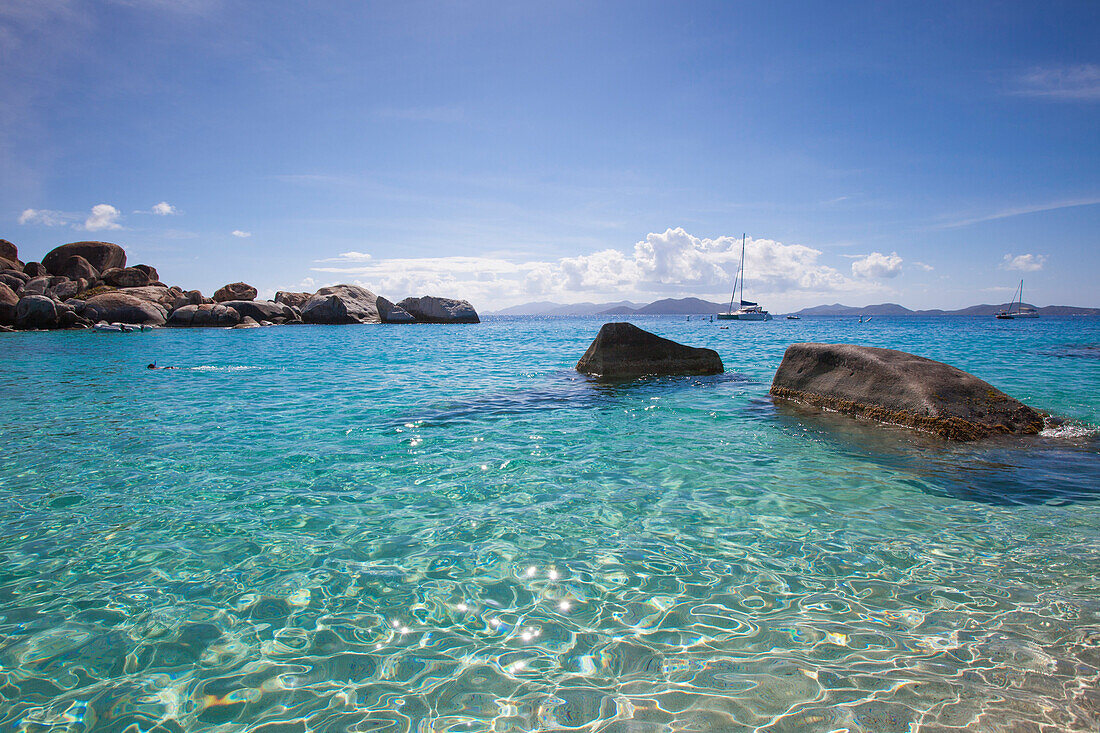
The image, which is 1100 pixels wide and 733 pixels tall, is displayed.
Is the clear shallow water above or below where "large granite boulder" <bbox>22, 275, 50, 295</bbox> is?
below

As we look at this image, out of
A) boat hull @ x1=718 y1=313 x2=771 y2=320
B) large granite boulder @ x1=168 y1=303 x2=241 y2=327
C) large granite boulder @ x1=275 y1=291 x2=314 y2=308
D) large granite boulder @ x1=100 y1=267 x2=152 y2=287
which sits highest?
large granite boulder @ x1=100 y1=267 x2=152 y2=287

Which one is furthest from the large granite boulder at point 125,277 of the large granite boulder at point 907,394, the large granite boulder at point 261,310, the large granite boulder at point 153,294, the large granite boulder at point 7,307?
the large granite boulder at point 907,394

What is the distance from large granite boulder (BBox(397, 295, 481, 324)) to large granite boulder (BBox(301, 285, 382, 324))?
15.0 ft

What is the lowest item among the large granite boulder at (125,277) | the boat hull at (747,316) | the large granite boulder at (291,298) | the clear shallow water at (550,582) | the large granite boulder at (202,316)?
the clear shallow water at (550,582)

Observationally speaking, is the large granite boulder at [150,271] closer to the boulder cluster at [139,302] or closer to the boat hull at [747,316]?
the boulder cluster at [139,302]

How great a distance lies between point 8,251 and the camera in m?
62.0

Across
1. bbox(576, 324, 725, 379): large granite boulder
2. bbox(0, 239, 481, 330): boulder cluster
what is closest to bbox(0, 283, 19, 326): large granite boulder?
bbox(0, 239, 481, 330): boulder cluster

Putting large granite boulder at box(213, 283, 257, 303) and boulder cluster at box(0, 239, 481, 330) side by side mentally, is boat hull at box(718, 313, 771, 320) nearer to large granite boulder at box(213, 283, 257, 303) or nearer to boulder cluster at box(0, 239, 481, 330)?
boulder cluster at box(0, 239, 481, 330)

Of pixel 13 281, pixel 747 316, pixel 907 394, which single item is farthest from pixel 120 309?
pixel 747 316

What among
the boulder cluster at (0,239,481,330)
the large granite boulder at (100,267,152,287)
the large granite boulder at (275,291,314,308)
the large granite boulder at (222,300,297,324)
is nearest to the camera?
the boulder cluster at (0,239,481,330)

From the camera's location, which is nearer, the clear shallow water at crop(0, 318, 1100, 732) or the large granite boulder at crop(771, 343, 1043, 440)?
the clear shallow water at crop(0, 318, 1100, 732)

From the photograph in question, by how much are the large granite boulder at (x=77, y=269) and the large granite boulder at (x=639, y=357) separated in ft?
240

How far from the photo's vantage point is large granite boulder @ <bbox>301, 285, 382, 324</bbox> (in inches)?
2485

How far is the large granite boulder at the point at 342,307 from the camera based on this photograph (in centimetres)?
6312
